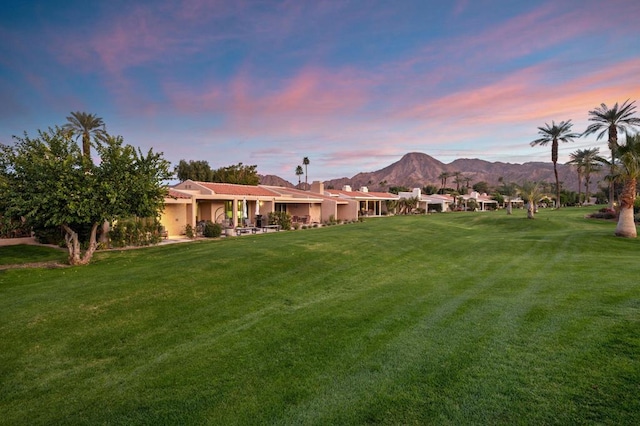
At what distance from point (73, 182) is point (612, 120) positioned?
2029 inches

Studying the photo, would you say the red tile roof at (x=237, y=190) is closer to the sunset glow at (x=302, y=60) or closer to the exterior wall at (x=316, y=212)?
the exterior wall at (x=316, y=212)

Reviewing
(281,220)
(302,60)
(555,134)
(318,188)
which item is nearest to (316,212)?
(318,188)

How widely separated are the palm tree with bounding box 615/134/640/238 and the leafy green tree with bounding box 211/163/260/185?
1996 inches

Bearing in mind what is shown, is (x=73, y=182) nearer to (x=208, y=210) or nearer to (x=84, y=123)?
(x=208, y=210)

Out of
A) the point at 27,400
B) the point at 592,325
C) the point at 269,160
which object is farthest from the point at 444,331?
the point at 269,160

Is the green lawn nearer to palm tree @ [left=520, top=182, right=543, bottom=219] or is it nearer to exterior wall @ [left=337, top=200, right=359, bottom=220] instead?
palm tree @ [left=520, top=182, right=543, bottom=219]

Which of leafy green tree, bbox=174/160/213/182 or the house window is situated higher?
leafy green tree, bbox=174/160/213/182

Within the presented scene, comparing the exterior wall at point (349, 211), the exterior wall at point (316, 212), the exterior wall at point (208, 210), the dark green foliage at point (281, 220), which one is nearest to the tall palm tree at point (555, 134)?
the exterior wall at point (349, 211)

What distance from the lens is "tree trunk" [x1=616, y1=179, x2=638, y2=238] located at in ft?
58.5

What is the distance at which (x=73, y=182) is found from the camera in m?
12.9

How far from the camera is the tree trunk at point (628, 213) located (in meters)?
17.8

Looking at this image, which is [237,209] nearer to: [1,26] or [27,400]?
[1,26]

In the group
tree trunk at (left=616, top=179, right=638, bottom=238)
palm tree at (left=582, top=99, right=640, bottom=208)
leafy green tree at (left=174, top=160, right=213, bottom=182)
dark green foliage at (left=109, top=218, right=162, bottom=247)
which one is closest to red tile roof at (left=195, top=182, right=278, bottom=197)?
dark green foliage at (left=109, top=218, right=162, bottom=247)

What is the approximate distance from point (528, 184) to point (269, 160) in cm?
6187
